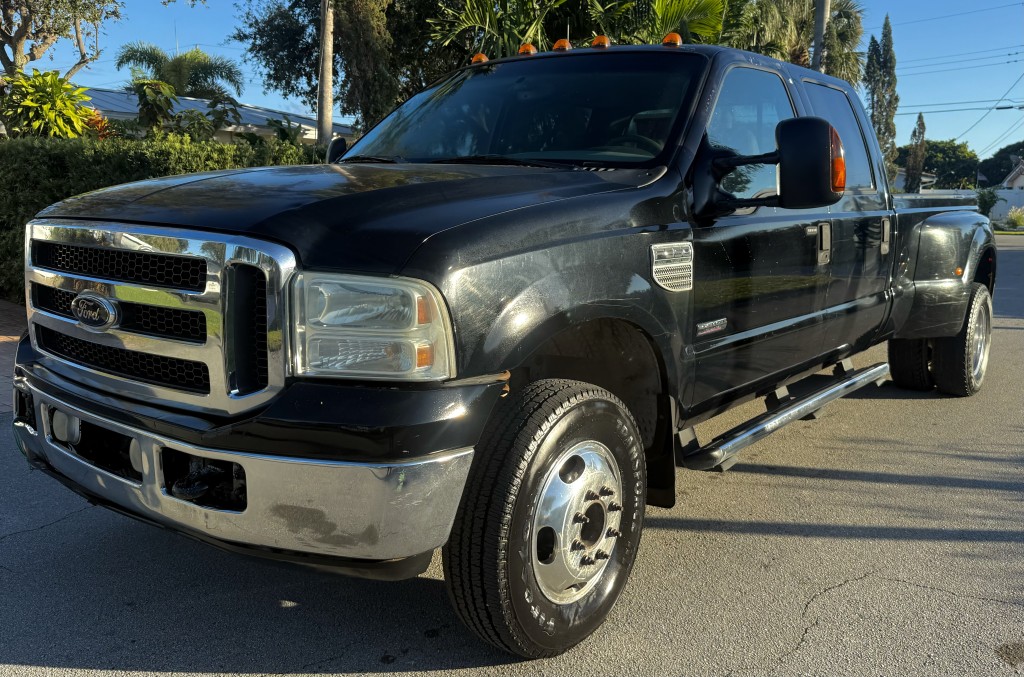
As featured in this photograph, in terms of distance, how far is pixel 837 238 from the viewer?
4.08 m

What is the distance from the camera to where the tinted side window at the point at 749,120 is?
11.3 ft

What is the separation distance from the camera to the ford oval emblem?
252 centimetres

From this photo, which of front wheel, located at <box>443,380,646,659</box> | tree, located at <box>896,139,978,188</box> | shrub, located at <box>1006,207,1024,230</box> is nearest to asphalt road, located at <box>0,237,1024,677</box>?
front wheel, located at <box>443,380,646,659</box>

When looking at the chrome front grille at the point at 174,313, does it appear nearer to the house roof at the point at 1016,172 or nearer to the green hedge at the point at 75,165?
the green hedge at the point at 75,165

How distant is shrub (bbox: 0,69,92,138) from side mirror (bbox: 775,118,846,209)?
28.1 ft

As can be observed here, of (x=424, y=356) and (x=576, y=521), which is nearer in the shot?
(x=424, y=356)

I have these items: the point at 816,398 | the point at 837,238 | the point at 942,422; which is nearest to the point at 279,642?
the point at 816,398

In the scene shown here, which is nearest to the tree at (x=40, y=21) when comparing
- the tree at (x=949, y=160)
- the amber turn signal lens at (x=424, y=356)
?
the amber turn signal lens at (x=424, y=356)

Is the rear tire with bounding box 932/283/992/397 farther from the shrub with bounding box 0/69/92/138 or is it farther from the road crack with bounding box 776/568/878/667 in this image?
the shrub with bounding box 0/69/92/138

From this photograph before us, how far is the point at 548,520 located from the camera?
2.56 m

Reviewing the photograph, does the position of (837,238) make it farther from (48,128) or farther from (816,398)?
(48,128)

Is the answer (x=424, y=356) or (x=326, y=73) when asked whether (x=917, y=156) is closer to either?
(x=326, y=73)

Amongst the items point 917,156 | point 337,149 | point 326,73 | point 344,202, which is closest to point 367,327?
point 344,202

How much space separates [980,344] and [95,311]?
19.0ft
